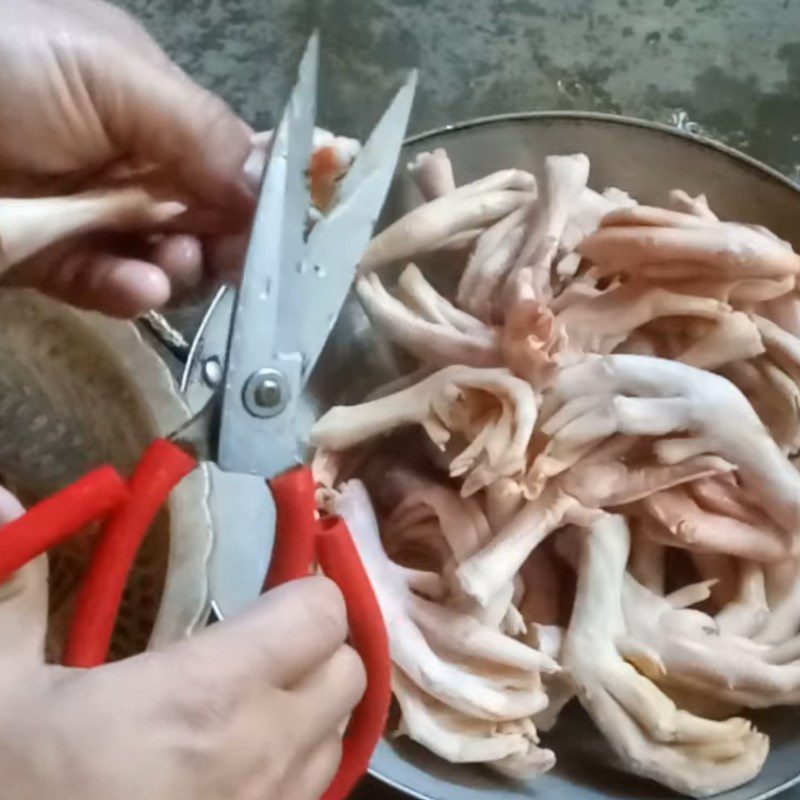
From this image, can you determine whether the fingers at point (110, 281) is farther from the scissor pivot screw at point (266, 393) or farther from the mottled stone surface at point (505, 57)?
the mottled stone surface at point (505, 57)

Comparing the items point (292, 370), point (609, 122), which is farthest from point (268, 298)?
point (609, 122)

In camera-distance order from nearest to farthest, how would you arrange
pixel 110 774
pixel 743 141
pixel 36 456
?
pixel 110 774, pixel 36 456, pixel 743 141

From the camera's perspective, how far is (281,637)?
393 mm

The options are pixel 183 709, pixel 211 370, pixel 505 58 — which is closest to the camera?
pixel 183 709

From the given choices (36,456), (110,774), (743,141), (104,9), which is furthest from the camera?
(743,141)

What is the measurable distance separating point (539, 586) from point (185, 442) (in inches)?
9.5

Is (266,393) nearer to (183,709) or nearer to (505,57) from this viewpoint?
(183,709)

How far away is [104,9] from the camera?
53cm

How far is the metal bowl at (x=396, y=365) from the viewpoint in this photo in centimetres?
57

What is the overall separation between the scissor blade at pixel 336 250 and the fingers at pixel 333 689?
12cm

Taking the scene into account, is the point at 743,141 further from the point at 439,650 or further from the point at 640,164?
the point at 439,650

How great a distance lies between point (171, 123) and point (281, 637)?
0.23 meters

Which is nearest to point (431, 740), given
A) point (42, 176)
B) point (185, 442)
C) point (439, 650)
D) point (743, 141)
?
point (439, 650)

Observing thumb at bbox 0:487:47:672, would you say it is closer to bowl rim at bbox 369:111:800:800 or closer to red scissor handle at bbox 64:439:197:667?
red scissor handle at bbox 64:439:197:667
